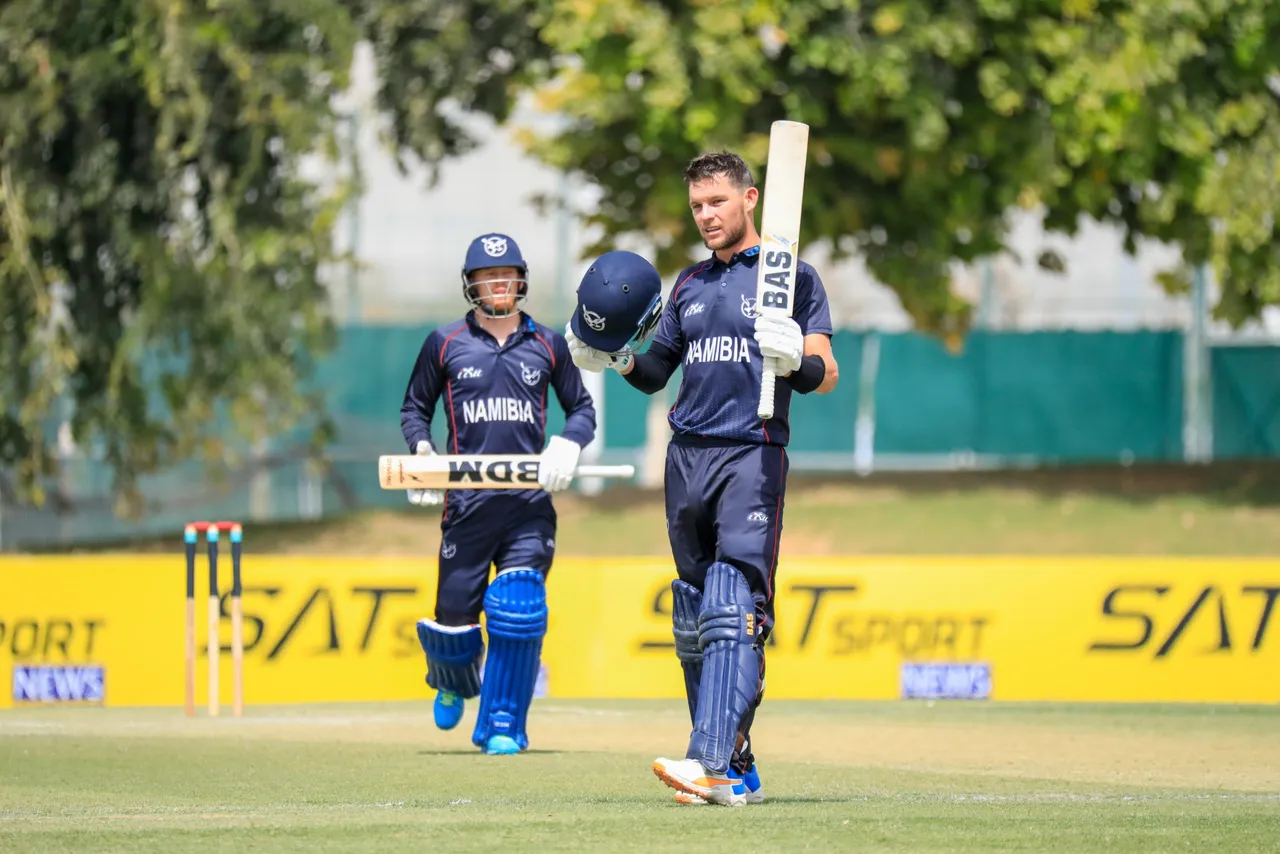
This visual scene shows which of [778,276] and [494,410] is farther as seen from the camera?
[494,410]

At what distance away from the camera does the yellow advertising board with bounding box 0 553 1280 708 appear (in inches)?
540

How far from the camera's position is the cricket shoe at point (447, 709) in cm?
979

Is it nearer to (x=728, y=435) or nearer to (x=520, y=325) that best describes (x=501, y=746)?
(x=520, y=325)

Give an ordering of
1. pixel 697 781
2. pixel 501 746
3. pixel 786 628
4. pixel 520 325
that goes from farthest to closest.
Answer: pixel 786 628, pixel 520 325, pixel 501 746, pixel 697 781

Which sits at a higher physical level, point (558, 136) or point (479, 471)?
point (558, 136)

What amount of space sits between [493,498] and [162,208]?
1503 cm

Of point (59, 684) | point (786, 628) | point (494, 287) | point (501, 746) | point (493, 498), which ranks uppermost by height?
point (494, 287)

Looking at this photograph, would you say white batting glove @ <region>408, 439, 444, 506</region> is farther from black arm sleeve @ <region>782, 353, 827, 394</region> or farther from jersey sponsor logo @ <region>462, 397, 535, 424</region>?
black arm sleeve @ <region>782, 353, 827, 394</region>

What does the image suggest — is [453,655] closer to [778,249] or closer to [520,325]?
[520,325]

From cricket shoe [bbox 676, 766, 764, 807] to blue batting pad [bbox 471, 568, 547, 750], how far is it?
2207mm

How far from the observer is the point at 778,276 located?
6984mm

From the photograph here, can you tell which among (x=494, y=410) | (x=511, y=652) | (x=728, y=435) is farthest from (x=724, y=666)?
(x=494, y=410)

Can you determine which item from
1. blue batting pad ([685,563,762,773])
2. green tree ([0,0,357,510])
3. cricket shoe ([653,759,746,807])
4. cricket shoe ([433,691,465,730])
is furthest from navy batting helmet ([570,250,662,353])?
green tree ([0,0,357,510])

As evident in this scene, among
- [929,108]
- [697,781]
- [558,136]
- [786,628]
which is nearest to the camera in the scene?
[697,781]
